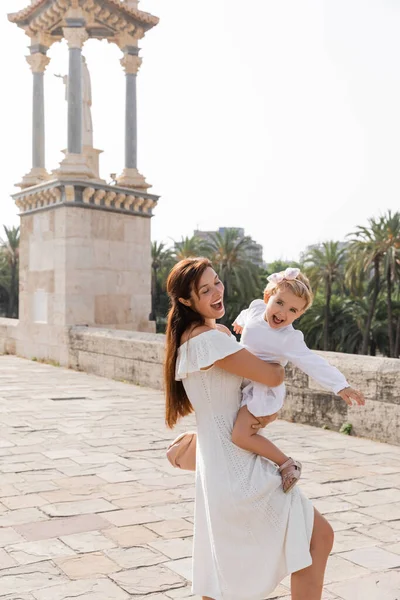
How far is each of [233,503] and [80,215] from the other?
1130 cm

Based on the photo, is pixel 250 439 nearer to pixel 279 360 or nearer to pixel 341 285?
pixel 279 360

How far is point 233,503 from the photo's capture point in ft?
8.12

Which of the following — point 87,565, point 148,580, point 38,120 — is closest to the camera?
point 148,580

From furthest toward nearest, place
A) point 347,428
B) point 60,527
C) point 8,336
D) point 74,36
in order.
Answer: point 8,336
point 74,36
point 347,428
point 60,527

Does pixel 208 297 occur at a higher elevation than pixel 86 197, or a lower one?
lower

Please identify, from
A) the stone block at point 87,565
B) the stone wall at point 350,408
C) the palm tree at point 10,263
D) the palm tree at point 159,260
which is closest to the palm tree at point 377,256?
the palm tree at point 159,260

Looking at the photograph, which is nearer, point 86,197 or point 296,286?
point 296,286

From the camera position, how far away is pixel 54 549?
150 inches

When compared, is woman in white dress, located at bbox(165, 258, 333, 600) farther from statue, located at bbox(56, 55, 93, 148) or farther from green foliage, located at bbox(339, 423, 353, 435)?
statue, located at bbox(56, 55, 93, 148)

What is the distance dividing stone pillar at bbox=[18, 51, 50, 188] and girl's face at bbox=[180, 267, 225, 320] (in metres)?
13.3

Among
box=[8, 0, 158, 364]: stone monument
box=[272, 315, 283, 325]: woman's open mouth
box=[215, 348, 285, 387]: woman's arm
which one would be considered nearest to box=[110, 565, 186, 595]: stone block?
box=[215, 348, 285, 387]: woman's arm

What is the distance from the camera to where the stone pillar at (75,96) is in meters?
13.4

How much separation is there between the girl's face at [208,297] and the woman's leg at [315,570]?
828mm

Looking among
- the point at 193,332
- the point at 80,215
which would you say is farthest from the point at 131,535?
the point at 80,215
